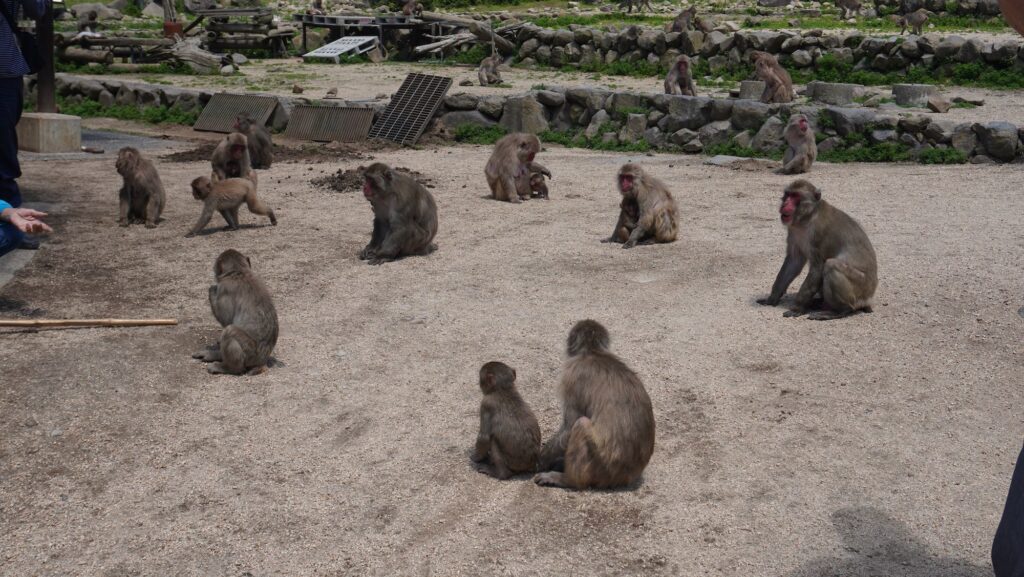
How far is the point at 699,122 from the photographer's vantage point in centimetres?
1719

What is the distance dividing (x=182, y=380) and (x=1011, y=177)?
37.6 feet

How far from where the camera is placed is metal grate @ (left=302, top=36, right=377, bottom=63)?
2864cm

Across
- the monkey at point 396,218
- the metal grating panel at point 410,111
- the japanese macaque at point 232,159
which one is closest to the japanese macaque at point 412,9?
the metal grating panel at point 410,111

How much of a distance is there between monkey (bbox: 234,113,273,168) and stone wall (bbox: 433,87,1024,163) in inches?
154

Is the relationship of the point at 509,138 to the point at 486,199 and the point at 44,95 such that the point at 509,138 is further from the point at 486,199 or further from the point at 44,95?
the point at 44,95

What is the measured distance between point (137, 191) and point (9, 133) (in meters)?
3.29

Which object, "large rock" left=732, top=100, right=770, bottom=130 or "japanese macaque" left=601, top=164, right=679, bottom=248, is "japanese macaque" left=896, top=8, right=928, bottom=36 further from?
"japanese macaque" left=601, top=164, right=679, bottom=248

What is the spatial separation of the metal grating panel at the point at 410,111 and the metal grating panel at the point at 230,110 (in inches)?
86.1

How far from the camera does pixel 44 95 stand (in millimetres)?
17297

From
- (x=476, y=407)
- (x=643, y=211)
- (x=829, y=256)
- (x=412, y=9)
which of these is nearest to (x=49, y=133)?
(x=643, y=211)

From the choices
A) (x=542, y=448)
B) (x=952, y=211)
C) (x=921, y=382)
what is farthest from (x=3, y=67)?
(x=952, y=211)

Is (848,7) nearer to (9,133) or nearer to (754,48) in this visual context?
(754,48)

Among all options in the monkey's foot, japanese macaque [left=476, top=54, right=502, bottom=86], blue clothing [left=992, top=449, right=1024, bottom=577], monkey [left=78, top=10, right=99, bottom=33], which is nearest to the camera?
blue clothing [left=992, top=449, right=1024, bottom=577]

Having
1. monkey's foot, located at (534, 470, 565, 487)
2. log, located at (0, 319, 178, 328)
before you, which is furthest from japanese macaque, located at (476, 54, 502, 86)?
monkey's foot, located at (534, 470, 565, 487)
